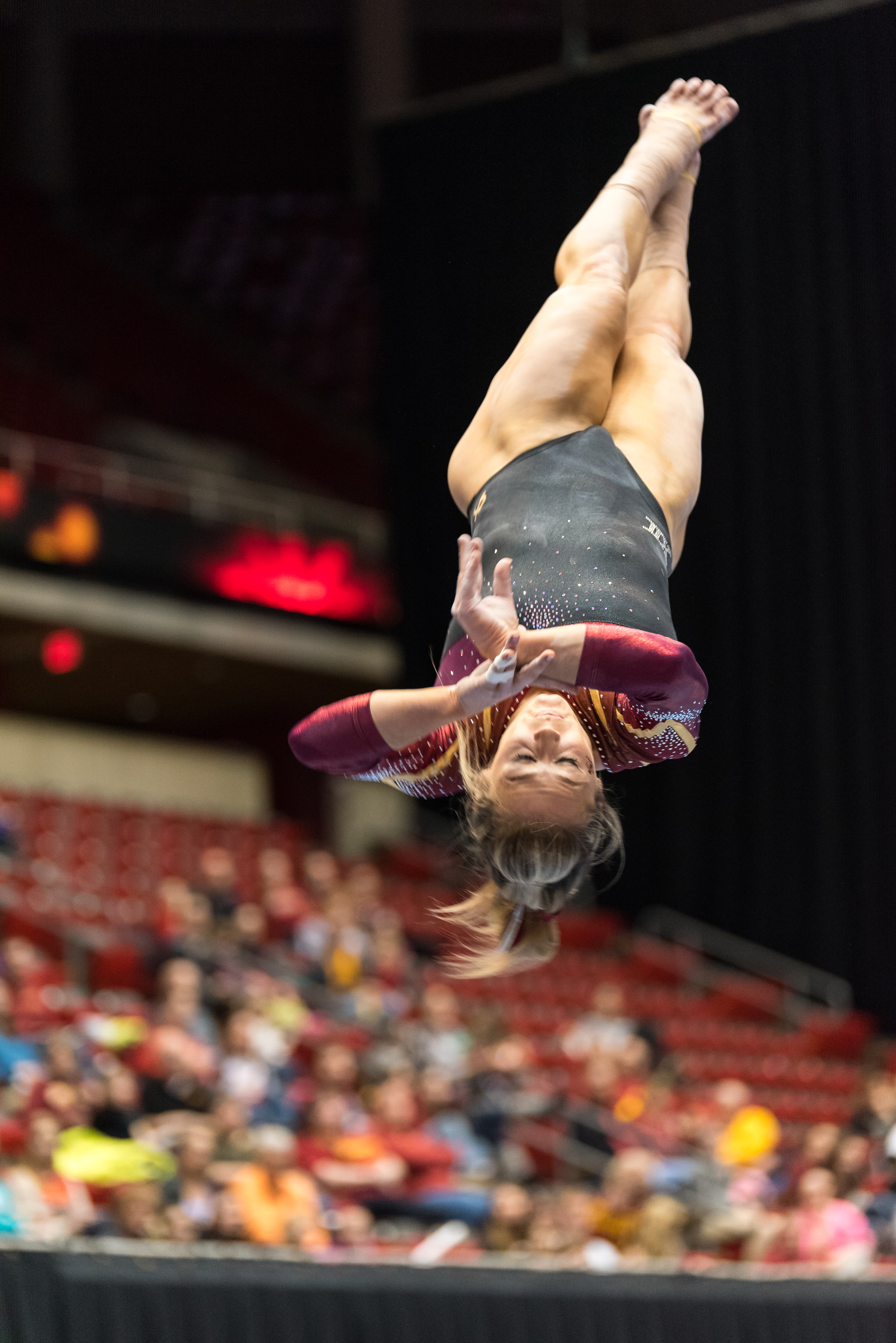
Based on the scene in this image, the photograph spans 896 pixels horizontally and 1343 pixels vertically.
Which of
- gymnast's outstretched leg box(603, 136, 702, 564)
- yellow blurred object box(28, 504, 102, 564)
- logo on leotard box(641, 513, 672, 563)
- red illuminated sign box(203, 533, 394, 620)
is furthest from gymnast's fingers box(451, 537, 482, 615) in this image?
red illuminated sign box(203, 533, 394, 620)

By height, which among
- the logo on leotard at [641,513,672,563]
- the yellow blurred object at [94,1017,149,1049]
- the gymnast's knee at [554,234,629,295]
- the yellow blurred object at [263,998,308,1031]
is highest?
the gymnast's knee at [554,234,629,295]

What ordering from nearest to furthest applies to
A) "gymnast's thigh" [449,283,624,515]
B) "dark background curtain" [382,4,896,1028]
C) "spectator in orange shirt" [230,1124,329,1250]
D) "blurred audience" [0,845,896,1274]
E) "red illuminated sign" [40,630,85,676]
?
1. "gymnast's thigh" [449,283,624,515]
2. "dark background curtain" [382,4,896,1028]
3. "spectator in orange shirt" [230,1124,329,1250]
4. "blurred audience" [0,845,896,1274]
5. "red illuminated sign" [40,630,85,676]

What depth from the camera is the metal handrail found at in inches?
493

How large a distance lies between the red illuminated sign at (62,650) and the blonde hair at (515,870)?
30.7ft

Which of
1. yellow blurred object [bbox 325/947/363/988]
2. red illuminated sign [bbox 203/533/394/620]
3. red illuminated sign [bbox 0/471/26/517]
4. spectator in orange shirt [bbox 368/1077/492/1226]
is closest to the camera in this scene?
spectator in orange shirt [bbox 368/1077/492/1226]

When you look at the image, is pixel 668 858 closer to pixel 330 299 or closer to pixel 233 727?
pixel 233 727

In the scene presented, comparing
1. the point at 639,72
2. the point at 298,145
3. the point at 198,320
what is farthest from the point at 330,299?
the point at 639,72

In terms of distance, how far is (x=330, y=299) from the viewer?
1644 centimetres

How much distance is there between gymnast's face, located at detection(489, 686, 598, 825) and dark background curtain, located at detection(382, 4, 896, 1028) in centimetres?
75

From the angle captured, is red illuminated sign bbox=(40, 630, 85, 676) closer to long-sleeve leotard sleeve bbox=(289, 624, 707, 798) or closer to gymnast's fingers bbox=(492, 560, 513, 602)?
long-sleeve leotard sleeve bbox=(289, 624, 707, 798)

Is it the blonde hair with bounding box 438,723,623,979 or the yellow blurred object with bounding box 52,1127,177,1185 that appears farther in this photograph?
the yellow blurred object with bounding box 52,1127,177,1185

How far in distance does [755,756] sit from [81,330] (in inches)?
290

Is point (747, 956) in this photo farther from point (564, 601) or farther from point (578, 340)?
point (564, 601)

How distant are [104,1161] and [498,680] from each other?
3.63 meters
